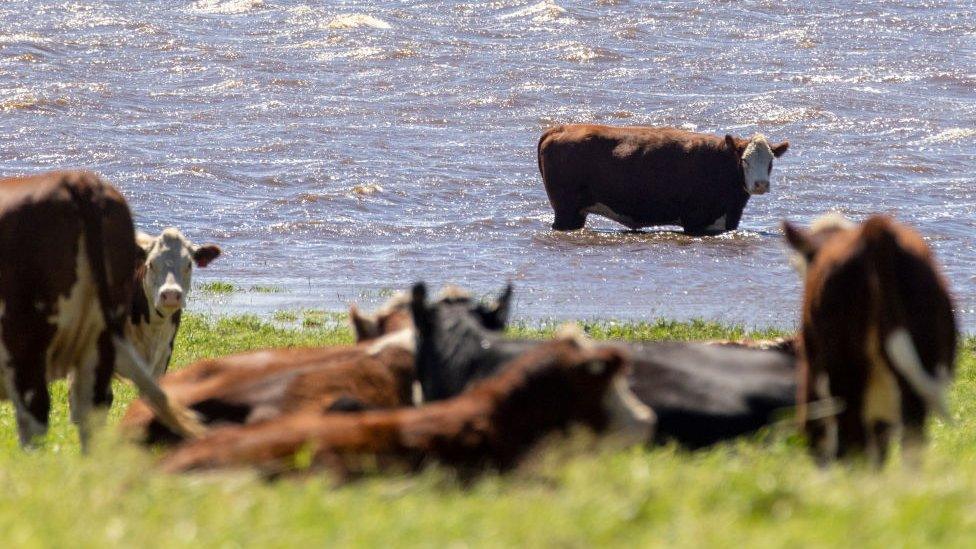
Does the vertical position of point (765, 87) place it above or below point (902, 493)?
below

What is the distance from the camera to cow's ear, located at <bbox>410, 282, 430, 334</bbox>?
24.8 ft

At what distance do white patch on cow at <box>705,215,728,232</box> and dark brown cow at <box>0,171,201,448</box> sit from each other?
663 inches

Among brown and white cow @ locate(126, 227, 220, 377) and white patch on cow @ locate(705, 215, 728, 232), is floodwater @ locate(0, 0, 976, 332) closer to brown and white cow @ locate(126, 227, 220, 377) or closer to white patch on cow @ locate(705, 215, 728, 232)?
white patch on cow @ locate(705, 215, 728, 232)

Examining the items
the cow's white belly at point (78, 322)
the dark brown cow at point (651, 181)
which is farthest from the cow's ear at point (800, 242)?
the dark brown cow at point (651, 181)

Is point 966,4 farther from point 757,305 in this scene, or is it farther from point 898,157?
point 757,305

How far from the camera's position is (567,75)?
41750mm

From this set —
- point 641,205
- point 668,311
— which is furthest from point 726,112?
point 668,311

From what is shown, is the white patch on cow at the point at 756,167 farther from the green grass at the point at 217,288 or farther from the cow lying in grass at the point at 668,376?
the cow lying in grass at the point at 668,376

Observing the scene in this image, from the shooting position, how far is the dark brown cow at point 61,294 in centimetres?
823

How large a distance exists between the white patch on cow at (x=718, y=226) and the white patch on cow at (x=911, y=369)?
1872 cm

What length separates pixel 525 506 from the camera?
198 inches

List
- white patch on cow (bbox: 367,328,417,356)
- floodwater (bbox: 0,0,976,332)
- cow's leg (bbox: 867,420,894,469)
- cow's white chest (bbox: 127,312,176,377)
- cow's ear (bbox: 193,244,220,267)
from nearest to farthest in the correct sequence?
cow's leg (bbox: 867,420,894,469)
white patch on cow (bbox: 367,328,417,356)
cow's white chest (bbox: 127,312,176,377)
cow's ear (bbox: 193,244,220,267)
floodwater (bbox: 0,0,976,332)

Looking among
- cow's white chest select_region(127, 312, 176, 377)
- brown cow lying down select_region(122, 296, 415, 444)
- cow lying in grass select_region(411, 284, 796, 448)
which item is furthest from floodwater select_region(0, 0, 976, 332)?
cow lying in grass select_region(411, 284, 796, 448)

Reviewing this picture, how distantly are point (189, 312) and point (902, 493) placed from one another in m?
11.7
